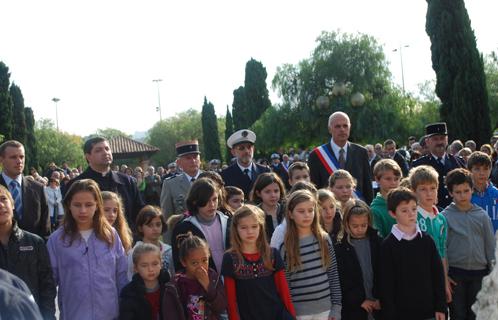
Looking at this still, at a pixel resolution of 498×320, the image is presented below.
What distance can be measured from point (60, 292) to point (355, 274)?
2.40 m

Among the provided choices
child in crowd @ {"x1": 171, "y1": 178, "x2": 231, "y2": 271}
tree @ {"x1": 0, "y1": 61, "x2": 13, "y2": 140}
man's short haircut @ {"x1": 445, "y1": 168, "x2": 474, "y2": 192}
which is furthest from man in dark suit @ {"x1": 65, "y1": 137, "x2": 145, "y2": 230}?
tree @ {"x1": 0, "y1": 61, "x2": 13, "y2": 140}

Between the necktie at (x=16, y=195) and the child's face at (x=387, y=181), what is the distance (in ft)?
11.8

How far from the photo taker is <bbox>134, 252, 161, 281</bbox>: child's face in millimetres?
4797

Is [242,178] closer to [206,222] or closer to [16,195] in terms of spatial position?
[206,222]

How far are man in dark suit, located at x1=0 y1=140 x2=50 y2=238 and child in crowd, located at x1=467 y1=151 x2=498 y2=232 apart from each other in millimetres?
4504

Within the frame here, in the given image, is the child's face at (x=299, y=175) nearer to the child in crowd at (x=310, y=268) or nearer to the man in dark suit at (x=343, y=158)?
the man in dark suit at (x=343, y=158)

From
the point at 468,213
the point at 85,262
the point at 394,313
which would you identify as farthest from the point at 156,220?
Answer: the point at 468,213

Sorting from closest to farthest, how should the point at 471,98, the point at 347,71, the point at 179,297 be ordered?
1. the point at 179,297
2. the point at 471,98
3. the point at 347,71

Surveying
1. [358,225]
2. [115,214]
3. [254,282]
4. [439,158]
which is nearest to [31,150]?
[439,158]

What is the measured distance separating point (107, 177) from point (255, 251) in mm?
2170

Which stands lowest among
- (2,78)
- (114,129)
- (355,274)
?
(355,274)

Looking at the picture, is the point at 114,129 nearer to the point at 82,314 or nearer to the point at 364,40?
the point at 364,40

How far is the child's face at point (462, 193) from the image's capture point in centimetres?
583

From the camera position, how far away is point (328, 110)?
30.7m
